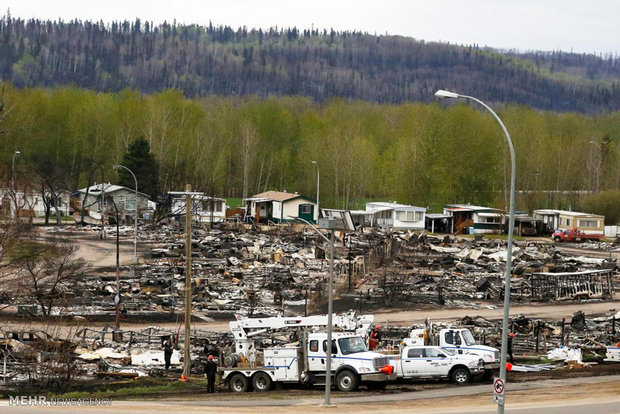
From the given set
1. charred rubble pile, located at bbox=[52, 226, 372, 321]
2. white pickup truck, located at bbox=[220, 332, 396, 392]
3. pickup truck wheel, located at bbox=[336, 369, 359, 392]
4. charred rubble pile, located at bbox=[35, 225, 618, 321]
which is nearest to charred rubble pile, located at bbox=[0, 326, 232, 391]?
white pickup truck, located at bbox=[220, 332, 396, 392]

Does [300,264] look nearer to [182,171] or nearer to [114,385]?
[114,385]

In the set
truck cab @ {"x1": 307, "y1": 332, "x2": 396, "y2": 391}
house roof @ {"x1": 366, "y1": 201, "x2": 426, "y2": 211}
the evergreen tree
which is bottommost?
truck cab @ {"x1": 307, "y1": 332, "x2": 396, "y2": 391}

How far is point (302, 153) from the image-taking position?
445ft

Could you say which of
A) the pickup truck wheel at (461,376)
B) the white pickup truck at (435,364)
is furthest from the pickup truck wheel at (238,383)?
the pickup truck wheel at (461,376)

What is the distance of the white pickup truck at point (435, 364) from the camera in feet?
102

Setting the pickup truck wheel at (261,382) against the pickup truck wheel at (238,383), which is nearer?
the pickup truck wheel at (261,382)

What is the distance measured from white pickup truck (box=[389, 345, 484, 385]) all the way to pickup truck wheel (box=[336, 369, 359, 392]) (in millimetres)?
1699

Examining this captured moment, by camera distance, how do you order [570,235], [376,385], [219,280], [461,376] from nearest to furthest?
[376,385] → [461,376] → [219,280] → [570,235]

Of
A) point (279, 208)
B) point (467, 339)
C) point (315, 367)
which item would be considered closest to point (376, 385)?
point (315, 367)

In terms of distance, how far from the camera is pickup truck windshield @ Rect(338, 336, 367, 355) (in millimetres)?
30047

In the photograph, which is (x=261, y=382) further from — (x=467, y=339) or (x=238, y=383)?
(x=467, y=339)

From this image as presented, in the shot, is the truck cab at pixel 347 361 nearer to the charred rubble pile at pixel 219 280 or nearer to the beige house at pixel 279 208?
the charred rubble pile at pixel 219 280

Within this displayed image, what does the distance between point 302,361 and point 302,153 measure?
105766mm

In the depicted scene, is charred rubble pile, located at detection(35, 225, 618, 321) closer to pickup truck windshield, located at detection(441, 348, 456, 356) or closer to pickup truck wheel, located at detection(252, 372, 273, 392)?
pickup truck windshield, located at detection(441, 348, 456, 356)
